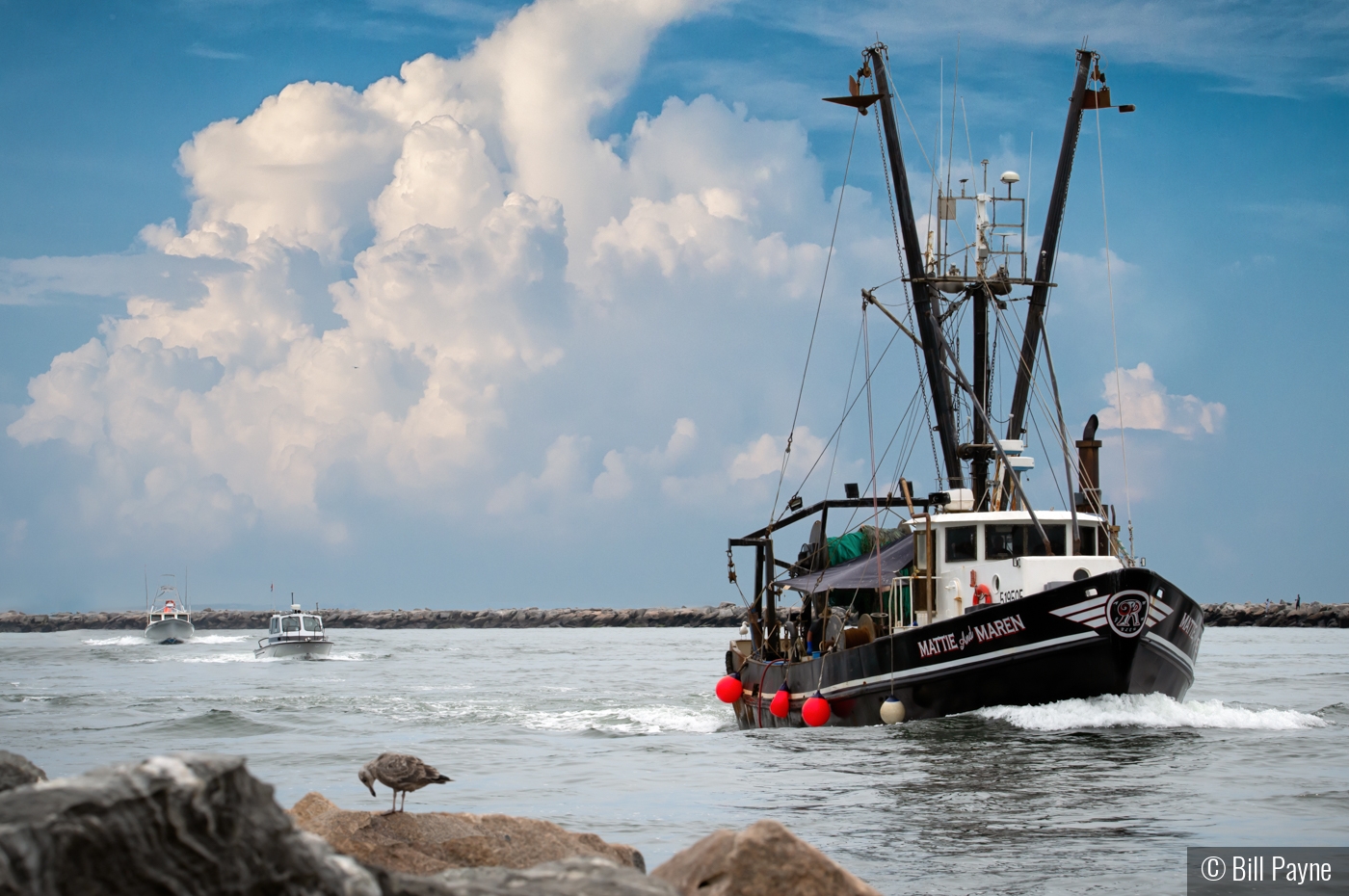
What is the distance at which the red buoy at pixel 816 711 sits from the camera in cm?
2053

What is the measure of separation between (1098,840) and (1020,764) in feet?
15.9

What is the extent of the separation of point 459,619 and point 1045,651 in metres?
113

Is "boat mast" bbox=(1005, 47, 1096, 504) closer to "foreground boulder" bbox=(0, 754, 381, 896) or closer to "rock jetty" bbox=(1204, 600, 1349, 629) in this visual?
"foreground boulder" bbox=(0, 754, 381, 896)

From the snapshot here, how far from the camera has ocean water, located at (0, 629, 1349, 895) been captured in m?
10.5

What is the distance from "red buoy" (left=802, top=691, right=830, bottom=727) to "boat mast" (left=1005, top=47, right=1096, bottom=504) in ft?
27.2

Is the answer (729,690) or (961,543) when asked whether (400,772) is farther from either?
(729,690)

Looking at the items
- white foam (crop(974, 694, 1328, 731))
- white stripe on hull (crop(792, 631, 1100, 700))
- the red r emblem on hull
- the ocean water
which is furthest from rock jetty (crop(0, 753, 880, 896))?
white foam (crop(974, 694, 1328, 731))

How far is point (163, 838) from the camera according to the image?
3.23 meters

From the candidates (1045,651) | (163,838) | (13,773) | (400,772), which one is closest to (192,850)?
(163,838)

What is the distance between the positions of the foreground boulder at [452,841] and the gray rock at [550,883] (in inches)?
102

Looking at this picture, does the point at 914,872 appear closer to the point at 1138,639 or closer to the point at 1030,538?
the point at 1138,639

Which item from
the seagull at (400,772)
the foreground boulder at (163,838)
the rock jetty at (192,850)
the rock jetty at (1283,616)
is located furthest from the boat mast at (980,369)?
the rock jetty at (1283,616)

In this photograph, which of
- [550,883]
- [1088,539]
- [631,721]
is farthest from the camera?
[631,721]

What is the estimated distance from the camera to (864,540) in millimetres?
24562
